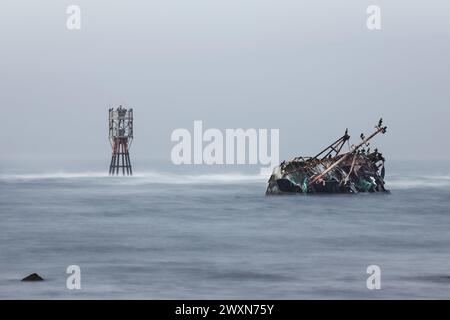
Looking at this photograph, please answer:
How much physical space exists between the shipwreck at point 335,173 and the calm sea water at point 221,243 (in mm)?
784

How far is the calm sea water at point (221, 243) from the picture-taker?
33.3 meters

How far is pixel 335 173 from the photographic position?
60.5 metres

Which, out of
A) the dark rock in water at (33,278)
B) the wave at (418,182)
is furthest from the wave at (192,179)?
the dark rock in water at (33,278)

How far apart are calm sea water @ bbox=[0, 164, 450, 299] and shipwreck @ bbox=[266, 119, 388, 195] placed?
784 millimetres

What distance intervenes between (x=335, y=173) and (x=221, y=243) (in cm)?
1806

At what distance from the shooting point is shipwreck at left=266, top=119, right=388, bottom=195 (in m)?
58.2

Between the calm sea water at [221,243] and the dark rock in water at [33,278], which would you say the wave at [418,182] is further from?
the dark rock in water at [33,278]

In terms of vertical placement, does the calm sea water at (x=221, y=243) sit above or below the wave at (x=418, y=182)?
above
